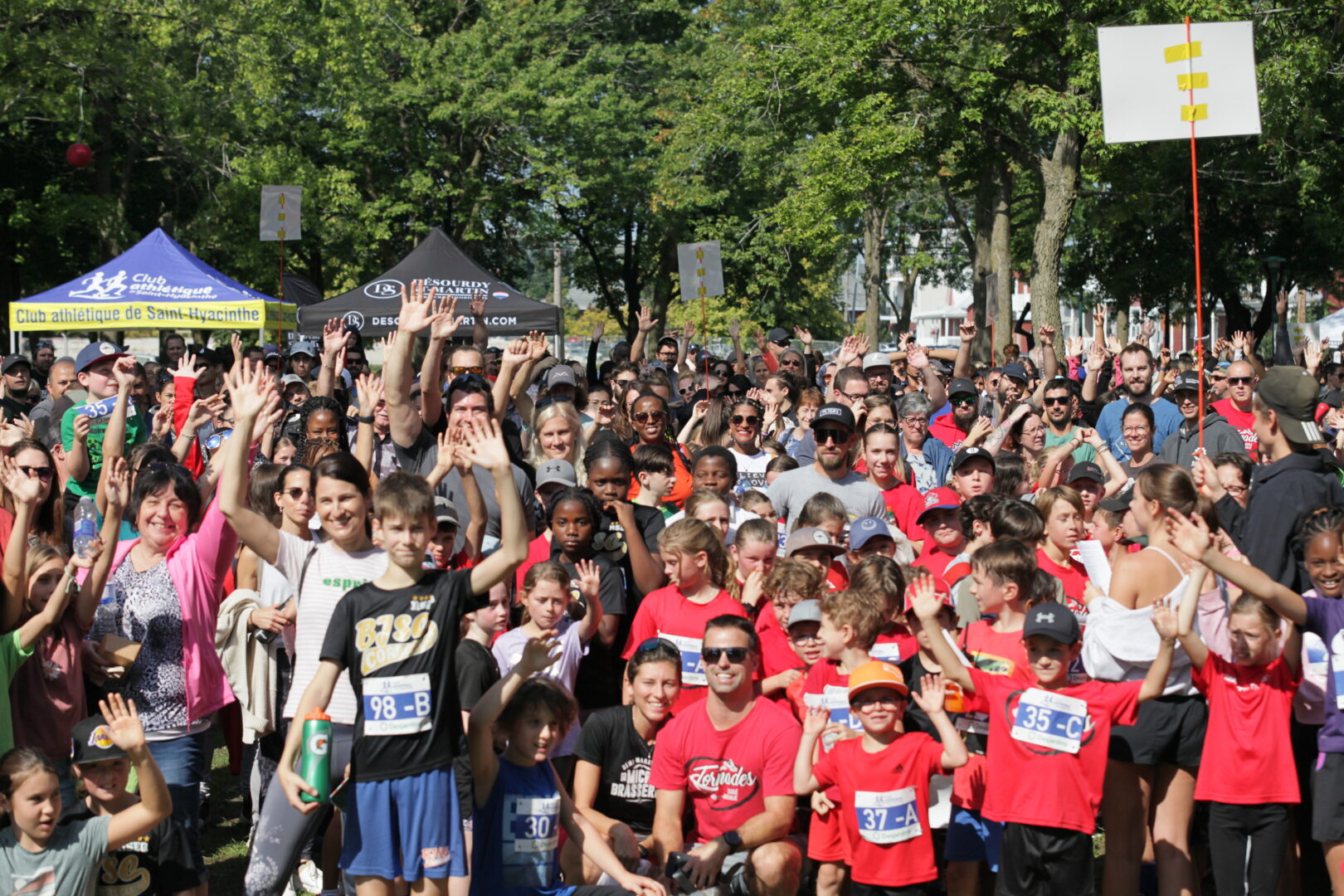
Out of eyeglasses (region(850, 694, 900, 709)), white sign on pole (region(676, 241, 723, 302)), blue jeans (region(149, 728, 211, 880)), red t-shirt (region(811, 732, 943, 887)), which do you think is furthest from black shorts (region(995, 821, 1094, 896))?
white sign on pole (region(676, 241, 723, 302))

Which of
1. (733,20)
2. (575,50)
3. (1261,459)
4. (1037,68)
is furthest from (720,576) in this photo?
(733,20)

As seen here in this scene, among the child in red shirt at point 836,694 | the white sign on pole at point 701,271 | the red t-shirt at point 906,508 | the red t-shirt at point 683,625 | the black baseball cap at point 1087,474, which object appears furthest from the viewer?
the white sign on pole at point 701,271

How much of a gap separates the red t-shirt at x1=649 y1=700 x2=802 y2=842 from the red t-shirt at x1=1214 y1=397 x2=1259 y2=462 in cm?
541

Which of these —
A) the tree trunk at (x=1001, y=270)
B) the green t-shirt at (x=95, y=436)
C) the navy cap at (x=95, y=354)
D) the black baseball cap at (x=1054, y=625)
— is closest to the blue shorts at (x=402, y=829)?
the black baseball cap at (x=1054, y=625)

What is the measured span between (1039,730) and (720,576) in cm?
159

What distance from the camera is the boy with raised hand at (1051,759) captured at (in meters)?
4.84

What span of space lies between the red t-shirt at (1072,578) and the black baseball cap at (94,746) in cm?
372

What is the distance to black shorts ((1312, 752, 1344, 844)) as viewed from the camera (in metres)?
4.83

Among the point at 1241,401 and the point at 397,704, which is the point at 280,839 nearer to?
the point at 397,704

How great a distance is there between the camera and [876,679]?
4.80 m

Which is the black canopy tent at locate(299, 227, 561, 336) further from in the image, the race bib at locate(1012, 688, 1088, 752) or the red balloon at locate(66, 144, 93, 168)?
the race bib at locate(1012, 688, 1088, 752)

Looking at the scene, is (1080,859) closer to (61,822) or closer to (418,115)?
(61,822)

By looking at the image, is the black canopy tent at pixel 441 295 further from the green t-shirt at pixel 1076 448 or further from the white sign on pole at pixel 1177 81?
the white sign on pole at pixel 1177 81

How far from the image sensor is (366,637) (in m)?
4.29
